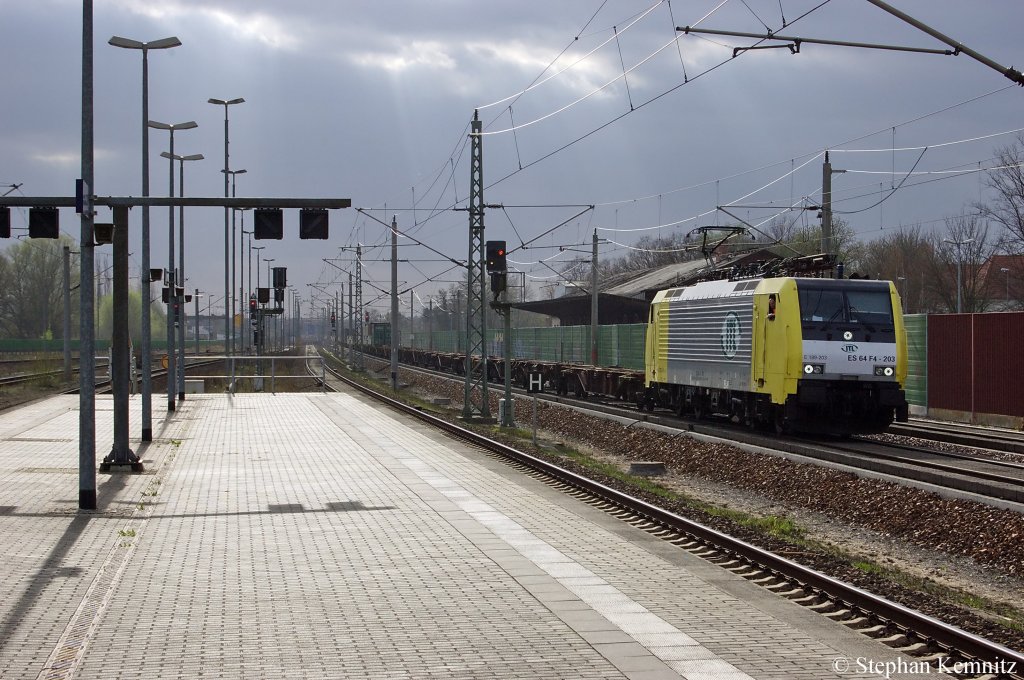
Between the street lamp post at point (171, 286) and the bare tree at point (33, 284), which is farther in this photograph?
the bare tree at point (33, 284)

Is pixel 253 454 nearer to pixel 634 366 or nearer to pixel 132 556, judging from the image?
pixel 132 556

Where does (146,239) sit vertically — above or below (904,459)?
above

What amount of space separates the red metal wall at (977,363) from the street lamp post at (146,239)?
1790cm

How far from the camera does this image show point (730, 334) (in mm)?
23812

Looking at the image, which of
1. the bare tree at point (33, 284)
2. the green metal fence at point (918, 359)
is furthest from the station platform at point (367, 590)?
the bare tree at point (33, 284)

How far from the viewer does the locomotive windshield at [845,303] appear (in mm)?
21016

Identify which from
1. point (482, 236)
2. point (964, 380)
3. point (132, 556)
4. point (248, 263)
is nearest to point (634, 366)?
point (482, 236)

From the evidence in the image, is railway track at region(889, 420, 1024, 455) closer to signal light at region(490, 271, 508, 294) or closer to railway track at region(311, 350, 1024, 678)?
railway track at region(311, 350, 1024, 678)

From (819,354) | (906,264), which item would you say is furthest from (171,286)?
(906,264)

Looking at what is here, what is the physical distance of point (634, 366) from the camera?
39.9 metres

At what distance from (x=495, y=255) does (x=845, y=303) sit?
348 inches

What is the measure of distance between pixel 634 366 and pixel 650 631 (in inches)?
1264

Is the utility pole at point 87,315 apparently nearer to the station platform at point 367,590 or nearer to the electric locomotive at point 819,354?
the station platform at point 367,590

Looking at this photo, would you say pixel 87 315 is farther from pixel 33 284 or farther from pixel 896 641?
pixel 33 284
